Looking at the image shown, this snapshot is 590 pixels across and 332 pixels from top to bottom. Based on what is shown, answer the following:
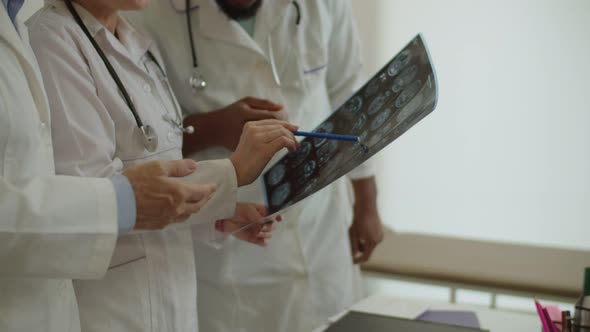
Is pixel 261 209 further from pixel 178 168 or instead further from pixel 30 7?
pixel 30 7

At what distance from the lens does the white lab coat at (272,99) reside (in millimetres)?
1511

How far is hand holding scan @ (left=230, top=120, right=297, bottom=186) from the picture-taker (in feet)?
3.49

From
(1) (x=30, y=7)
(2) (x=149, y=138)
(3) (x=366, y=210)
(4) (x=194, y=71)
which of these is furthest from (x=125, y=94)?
(3) (x=366, y=210)

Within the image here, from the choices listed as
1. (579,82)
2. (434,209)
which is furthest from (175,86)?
(579,82)

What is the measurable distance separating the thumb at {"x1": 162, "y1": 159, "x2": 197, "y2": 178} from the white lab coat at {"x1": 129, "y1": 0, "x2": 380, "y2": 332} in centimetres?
51

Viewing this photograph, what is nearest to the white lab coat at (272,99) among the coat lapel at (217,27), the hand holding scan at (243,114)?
the coat lapel at (217,27)

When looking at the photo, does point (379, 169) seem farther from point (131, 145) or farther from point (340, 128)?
point (131, 145)

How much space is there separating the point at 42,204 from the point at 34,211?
0.01m

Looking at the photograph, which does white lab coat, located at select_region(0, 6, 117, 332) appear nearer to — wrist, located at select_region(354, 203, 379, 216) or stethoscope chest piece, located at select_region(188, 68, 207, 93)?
stethoscope chest piece, located at select_region(188, 68, 207, 93)

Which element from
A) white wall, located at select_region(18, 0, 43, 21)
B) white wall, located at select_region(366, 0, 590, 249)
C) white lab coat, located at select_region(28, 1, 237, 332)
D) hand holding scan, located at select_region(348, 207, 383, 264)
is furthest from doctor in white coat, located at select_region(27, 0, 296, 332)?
white wall, located at select_region(366, 0, 590, 249)

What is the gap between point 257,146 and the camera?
41.9 inches

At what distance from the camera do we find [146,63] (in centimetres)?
126

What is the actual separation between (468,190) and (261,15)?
1027 mm

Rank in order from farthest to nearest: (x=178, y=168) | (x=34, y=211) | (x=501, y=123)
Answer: (x=501, y=123), (x=178, y=168), (x=34, y=211)
